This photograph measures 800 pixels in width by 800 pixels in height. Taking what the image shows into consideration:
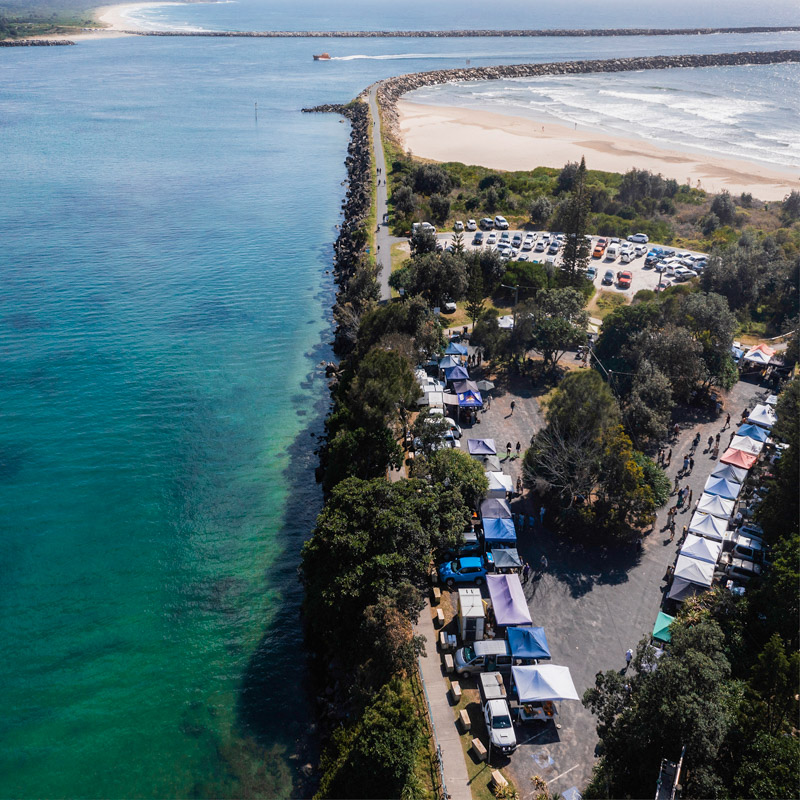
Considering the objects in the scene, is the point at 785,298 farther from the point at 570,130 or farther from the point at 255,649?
the point at 570,130

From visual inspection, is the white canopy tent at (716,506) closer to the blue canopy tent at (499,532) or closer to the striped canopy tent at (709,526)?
the striped canopy tent at (709,526)

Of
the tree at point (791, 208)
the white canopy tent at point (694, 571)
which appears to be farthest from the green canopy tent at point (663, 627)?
the tree at point (791, 208)

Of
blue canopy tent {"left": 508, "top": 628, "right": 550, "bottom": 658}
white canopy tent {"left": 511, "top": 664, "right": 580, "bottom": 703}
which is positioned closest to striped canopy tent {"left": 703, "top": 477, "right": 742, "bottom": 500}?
blue canopy tent {"left": 508, "top": 628, "right": 550, "bottom": 658}

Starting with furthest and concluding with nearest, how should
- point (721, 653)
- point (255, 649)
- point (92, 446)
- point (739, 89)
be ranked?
point (739, 89), point (92, 446), point (255, 649), point (721, 653)

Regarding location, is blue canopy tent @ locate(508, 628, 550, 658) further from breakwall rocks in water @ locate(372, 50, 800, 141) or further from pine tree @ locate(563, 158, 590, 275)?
breakwall rocks in water @ locate(372, 50, 800, 141)

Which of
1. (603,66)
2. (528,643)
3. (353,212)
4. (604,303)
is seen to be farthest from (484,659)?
(603,66)

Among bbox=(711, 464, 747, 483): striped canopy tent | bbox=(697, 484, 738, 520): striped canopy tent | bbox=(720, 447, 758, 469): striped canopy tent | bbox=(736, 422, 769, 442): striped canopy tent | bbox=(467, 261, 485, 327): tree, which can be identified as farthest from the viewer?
bbox=(467, 261, 485, 327): tree

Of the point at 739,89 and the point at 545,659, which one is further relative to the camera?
the point at 739,89

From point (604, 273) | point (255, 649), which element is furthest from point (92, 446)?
point (604, 273)
